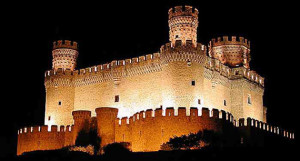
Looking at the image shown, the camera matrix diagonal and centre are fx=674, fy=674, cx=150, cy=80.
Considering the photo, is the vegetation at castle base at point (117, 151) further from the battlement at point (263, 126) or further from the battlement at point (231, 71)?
the battlement at point (231, 71)

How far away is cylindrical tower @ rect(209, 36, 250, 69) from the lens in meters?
54.9

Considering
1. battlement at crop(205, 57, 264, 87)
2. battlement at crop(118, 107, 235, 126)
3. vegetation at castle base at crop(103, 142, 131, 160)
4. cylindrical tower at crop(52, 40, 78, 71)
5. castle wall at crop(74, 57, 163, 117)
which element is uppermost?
cylindrical tower at crop(52, 40, 78, 71)

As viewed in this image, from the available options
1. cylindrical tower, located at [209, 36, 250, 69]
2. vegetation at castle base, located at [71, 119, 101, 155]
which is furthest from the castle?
vegetation at castle base, located at [71, 119, 101, 155]

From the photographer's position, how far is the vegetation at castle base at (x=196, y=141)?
42344mm

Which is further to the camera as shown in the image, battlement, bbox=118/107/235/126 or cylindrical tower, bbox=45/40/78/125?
cylindrical tower, bbox=45/40/78/125

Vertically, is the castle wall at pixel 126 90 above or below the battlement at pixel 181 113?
above

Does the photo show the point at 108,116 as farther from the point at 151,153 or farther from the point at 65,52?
the point at 65,52

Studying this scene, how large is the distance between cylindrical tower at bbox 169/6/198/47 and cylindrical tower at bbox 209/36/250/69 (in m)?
5.85

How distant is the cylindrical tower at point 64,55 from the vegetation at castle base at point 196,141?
16787 millimetres

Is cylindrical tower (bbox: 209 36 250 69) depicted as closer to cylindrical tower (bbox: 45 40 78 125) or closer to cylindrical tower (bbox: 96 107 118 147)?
cylindrical tower (bbox: 96 107 118 147)

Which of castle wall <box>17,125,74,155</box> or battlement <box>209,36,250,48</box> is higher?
battlement <box>209,36,250,48</box>

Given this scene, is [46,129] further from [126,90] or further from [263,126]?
[263,126]

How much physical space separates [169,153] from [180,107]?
4.74m

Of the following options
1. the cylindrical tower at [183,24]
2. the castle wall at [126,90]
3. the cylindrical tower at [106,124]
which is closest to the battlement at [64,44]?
the castle wall at [126,90]
